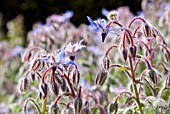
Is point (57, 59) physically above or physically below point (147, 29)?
below

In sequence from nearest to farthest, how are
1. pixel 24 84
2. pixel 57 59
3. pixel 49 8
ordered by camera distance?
pixel 57 59, pixel 24 84, pixel 49 8

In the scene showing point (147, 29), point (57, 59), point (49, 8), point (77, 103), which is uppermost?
point (49, 8)

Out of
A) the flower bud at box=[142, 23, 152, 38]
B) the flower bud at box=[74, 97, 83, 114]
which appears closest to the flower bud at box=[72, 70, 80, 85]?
the flower bud at box=[74, 97, 83, 114]

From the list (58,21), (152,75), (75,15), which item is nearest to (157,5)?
(58,21)

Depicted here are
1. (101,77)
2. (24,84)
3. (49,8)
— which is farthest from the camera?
(49,8)

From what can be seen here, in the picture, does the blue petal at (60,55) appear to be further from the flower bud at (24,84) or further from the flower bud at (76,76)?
the flower bud at (24,84)

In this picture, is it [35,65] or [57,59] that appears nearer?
[57,59]

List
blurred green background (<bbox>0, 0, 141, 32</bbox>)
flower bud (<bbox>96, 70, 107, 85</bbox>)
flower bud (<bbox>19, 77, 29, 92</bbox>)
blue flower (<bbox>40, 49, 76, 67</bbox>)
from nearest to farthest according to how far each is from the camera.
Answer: blue flower (<bbox>40, 49, 76, 67</bbox>) → flower bud (<bbox>96, 70, 107, 85</bbox>) → flower bud (<bbox>19, 77, 29, 92</bbox>) → blurred green background (<bbox>0, 0, 141, 32</bbox>)

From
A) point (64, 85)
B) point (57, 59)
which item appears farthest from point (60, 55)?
point (64, 85)

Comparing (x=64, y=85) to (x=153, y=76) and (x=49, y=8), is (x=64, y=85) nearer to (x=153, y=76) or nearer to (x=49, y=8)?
(x=153, y=76)

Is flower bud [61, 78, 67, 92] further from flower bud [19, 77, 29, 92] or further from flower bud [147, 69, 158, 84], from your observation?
flower bud [147, 69, 158, 84]

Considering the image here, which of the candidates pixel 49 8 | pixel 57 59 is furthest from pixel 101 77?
pixel 49 8

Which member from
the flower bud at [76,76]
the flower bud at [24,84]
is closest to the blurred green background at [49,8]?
the flower bud at [24,84]
